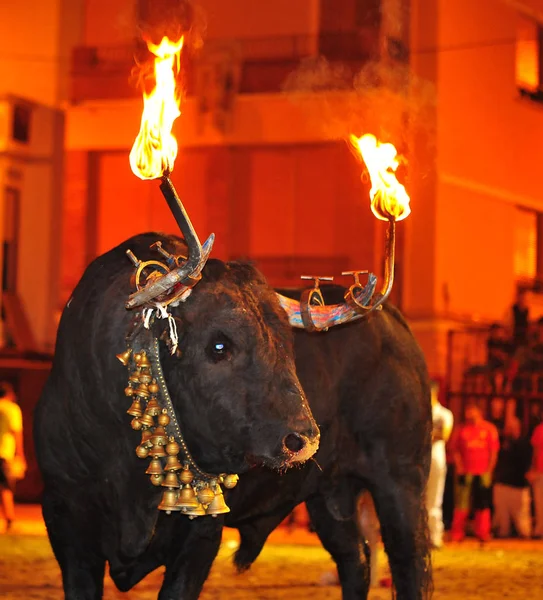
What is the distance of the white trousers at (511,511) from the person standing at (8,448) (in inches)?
244

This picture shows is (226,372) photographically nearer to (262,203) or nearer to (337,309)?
(337,309)

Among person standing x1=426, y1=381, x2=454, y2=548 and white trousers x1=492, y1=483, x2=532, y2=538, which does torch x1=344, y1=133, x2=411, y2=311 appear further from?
white trousers x1=492, y1=483, x2=532, y2=538

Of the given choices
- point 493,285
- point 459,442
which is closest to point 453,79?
point 493,285

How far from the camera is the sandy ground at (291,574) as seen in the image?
10.6 meters

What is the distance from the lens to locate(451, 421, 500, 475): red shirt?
16.6 metres

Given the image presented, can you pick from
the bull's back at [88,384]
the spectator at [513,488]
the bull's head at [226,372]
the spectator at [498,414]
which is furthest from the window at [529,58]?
the bull's head at [226,372]

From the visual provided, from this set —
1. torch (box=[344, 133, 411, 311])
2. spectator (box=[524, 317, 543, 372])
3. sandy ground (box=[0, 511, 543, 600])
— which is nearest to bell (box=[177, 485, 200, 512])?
torch (box=[344, 133, 411, 311])

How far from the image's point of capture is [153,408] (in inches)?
239

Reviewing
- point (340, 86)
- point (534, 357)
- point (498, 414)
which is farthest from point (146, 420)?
point (340, 86)

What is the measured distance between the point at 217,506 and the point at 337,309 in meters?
1.32

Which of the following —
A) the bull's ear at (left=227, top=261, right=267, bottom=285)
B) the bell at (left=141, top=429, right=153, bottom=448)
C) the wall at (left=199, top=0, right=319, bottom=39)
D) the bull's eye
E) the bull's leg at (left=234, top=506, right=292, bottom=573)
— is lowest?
the bull's leg at (left=234, top=506, right=292, bottom=573)

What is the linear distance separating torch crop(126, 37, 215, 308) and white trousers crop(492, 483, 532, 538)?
1184cm

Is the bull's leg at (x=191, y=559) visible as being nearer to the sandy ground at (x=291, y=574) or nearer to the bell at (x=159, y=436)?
the bell at (x=159, y=436)

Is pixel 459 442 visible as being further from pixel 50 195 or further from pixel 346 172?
pixel 50 195
